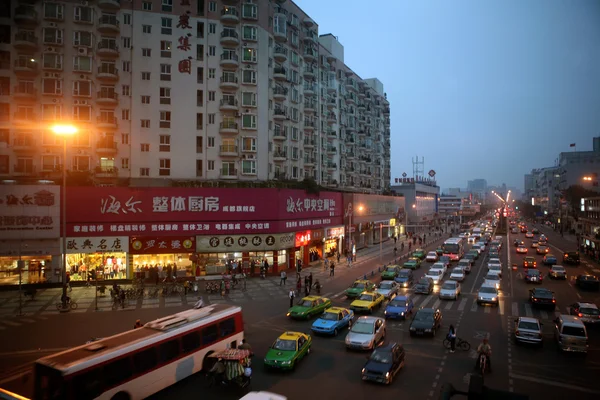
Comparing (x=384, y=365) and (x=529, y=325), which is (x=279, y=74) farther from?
(x=384, y=365)

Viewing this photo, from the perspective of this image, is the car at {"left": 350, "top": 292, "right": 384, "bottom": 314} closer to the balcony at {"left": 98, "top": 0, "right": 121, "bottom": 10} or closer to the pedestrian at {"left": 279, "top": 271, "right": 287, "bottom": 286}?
the pedestrian at {"left": 279, "top": 271, "right": 287, "bottom": 286}

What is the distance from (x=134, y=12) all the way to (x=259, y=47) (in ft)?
44.9

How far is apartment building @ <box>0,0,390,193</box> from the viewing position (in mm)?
39719

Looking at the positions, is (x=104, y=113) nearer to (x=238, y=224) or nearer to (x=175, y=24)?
(x=175, y=24)

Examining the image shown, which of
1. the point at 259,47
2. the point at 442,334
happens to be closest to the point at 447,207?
the point at 259,47

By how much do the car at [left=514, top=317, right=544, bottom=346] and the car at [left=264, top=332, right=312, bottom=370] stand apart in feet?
34.9

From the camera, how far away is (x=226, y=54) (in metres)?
45.0

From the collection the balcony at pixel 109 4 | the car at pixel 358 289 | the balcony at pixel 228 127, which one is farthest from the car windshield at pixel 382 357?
the balcony at pixel 109 4

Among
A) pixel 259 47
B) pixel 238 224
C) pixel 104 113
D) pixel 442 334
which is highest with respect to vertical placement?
pixel 259 47

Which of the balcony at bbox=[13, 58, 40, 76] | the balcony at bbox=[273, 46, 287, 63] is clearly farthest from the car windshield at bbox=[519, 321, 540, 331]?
the balcony at bbox=[13, 58, 40, 76]

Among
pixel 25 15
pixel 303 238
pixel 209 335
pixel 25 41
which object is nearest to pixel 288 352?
pixel 209 335

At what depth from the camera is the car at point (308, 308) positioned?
80.6 feet

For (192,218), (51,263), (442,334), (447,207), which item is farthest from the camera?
(447,207)

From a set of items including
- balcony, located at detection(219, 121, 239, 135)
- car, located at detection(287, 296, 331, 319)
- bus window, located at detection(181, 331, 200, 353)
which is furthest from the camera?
balcony, located at detection(219, 121, 239, 135)
